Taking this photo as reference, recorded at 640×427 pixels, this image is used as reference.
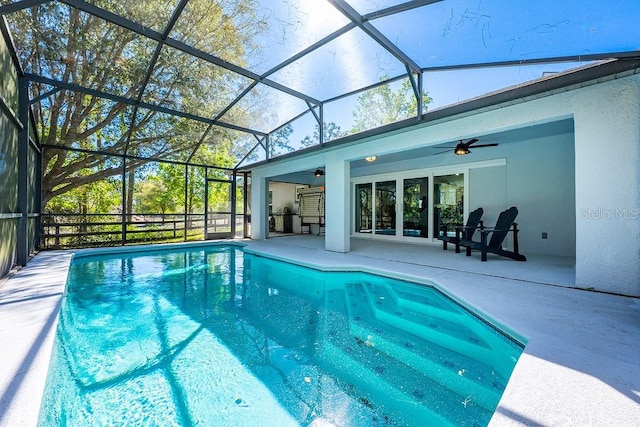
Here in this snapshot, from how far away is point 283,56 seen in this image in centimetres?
472

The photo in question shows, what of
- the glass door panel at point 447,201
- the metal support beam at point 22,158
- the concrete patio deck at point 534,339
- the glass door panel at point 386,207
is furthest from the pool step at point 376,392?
the glass door panel at point 386,207

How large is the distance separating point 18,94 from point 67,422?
5.60 metres

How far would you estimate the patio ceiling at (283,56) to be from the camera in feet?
9.66

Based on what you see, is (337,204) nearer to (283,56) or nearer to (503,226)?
(283,56)

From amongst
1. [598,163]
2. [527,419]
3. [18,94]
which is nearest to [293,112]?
[18,94]

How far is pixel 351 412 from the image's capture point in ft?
5.54

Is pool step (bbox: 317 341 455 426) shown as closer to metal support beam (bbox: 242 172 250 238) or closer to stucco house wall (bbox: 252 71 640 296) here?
stucco house wall (bbox: 252 71 640 296)

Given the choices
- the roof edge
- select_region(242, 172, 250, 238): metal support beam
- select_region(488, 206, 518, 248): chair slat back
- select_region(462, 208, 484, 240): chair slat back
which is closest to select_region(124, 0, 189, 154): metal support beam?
the roof edge

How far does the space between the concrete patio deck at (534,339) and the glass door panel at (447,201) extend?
2996 millimetres

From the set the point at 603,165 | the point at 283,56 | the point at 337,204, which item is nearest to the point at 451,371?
the point at 603,165

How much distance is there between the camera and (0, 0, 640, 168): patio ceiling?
2.95 metres

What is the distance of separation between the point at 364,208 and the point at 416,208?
204cm

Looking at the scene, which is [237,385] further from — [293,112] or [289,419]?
[293,112]

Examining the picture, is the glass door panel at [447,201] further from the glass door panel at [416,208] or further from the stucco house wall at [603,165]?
the stucco house wall at [603,165]
